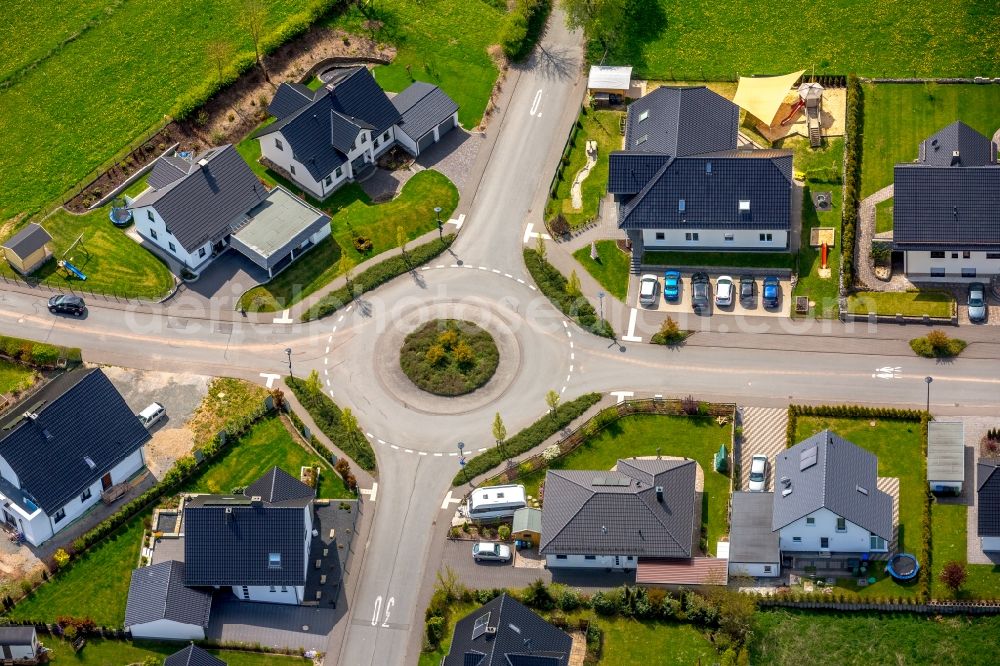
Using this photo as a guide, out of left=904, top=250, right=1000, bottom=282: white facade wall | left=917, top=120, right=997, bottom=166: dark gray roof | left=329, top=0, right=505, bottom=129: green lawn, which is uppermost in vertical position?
left=329, top=0, right=505, bottom=129: green lawn

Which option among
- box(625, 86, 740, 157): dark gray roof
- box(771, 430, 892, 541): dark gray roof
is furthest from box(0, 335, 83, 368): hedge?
box(771, 430, 892, 541): dark gray roof

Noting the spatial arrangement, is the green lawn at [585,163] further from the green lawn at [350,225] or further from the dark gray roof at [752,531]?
the dark gray roof at [752,531]

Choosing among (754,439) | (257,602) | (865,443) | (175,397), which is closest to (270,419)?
(175,397)

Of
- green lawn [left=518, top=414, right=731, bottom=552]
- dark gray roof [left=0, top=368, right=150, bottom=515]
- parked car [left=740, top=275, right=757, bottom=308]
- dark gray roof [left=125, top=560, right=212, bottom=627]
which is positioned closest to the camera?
dark gray roof [left=125, top=560, right=212, bottom=627]

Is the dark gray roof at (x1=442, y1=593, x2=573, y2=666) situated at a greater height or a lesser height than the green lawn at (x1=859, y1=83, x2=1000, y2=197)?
lesser

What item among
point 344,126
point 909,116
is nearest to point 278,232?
point 344,126

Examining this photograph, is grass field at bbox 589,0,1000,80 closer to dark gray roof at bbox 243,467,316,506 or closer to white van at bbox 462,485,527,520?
white van at bbox 462,485,527,520

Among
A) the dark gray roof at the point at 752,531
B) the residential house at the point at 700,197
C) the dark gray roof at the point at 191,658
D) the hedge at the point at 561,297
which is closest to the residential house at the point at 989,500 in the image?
the dark gray roof at the point at 752,531

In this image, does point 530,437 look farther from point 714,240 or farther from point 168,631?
point 168,631
